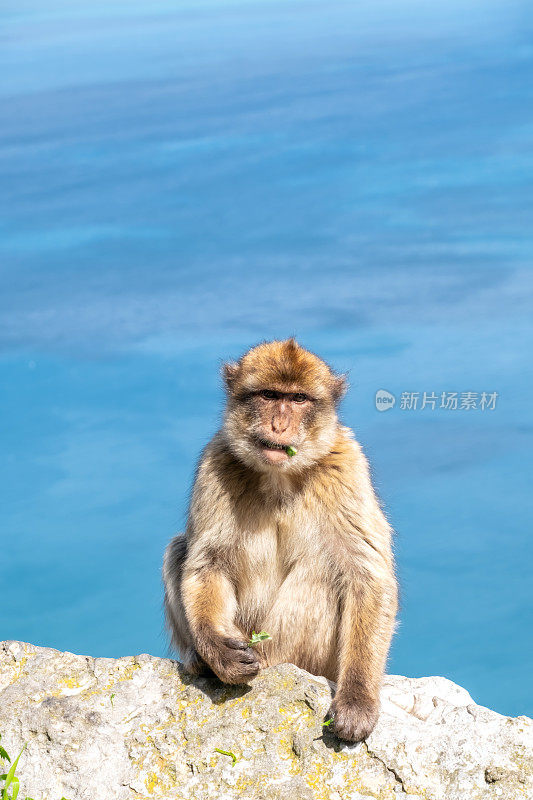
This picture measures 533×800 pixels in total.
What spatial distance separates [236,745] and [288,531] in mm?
1160

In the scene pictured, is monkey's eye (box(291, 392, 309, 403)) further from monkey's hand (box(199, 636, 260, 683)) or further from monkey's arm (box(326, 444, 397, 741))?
monkey's hand (box(199, 636, 260, 683))

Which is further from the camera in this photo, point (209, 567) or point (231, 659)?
point (209, 567)

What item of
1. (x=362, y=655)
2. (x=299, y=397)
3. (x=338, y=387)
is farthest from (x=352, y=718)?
(x=338, y=387)

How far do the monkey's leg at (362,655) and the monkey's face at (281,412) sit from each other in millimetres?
730

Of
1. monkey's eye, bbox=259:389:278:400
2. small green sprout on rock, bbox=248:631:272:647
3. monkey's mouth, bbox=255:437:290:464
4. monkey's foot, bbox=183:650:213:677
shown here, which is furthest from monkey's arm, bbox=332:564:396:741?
monkey's eye, bbox=259:389:278:400

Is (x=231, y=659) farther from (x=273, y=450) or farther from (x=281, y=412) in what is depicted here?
(x=281, y=412)

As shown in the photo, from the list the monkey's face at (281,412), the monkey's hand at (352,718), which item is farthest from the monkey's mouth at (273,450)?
the monkey's hand at (352,718)

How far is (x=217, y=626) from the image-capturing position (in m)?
5.03

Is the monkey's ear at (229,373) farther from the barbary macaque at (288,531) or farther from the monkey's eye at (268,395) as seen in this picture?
the monkey's eye at (268,395)

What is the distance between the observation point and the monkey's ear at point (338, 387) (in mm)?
5398

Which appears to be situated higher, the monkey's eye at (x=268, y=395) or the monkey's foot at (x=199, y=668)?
the monkey's eye at (x=268, y=395)

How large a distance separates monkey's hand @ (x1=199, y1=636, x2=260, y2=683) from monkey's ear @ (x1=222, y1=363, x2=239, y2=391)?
131 cm

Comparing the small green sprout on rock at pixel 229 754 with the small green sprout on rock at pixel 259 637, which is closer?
the small green sprout on rock at pixel 229 754

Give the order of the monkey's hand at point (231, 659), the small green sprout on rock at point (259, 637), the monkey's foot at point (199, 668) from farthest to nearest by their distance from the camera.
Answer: the small green sprout on rock at point (259, 637), the monkey's foot at point (199, 668), the monkey's hand at point (231, 659)
